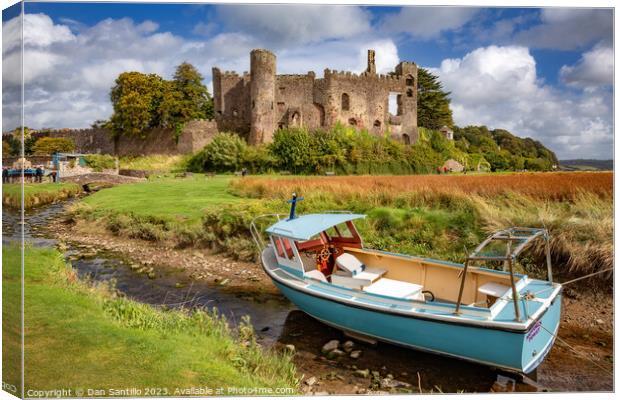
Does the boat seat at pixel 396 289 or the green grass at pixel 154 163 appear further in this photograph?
the green grass at pixel 154 163

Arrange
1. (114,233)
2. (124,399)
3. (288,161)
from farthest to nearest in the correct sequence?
(288,161), (114,233), (124,399)

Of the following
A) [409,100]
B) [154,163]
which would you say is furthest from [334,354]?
[409,100]

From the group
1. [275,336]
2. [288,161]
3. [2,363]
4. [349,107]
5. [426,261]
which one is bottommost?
[275,336]

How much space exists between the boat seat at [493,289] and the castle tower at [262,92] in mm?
24863

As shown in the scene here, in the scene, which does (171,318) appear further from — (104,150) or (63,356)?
(104,150)

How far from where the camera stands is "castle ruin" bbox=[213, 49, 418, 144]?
1215 inches

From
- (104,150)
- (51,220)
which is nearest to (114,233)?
(51,220)

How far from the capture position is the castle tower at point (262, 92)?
3038 centimetres

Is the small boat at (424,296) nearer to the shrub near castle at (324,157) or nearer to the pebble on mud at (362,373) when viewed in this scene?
the pebble on mud at (362,373)

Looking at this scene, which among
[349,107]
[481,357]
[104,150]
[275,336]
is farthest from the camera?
[349,107]

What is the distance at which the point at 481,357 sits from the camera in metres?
5.60

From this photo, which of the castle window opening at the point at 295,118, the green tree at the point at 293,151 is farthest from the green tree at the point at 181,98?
the green tree at the point at 293,151

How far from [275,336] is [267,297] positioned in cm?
171

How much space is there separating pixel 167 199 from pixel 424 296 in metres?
9.95
